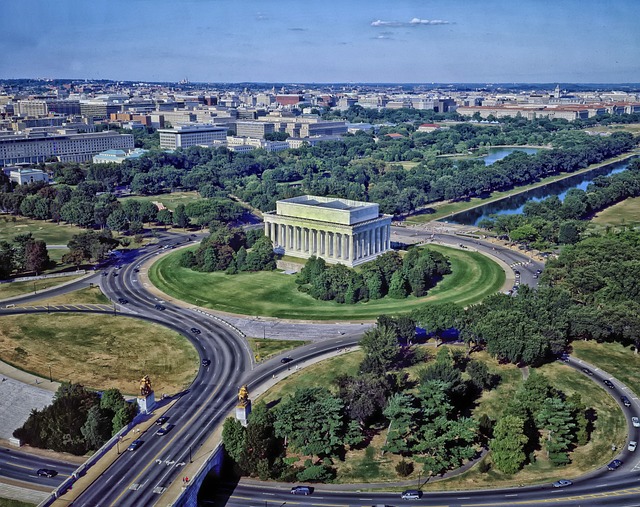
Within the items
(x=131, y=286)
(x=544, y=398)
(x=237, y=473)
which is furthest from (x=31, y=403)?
(x=544, y=398)

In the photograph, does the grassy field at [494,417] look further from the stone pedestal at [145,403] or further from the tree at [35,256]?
the tree at [35,256]

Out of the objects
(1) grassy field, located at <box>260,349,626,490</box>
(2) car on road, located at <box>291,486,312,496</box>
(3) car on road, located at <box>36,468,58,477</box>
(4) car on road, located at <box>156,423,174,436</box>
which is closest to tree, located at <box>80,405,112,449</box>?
(3) car on road, located at <box>36,468,58,477</box>

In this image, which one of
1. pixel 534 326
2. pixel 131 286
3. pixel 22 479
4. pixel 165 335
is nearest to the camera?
pixel 22 479

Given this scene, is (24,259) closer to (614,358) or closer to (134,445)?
(134,445)

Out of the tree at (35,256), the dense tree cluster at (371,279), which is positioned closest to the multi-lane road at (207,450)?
the dense tree cluster at (371,279)

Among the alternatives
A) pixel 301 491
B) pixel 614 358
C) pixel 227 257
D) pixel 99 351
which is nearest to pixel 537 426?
pixel 614 358

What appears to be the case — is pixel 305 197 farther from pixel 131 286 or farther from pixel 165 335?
pixel 165 335
